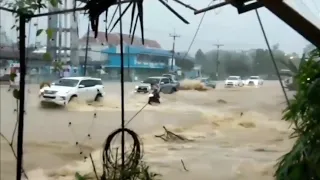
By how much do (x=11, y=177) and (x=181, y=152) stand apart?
513 mm

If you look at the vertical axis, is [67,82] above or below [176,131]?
above

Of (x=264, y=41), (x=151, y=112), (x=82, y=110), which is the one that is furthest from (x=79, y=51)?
(x=264, y=41)

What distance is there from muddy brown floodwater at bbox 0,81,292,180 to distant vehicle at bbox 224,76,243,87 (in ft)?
0.06

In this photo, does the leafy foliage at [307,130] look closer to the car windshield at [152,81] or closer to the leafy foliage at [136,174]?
the leafy foliage at [136,174]

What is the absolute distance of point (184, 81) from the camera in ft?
4.63

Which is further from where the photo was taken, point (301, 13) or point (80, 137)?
point (80, 137)

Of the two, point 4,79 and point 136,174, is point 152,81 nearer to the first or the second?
point 136,174

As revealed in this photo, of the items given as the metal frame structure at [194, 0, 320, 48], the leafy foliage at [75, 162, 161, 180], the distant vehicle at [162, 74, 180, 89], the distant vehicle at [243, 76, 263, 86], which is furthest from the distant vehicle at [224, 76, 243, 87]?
the metal frame structure at [194, 0, 320, 48]

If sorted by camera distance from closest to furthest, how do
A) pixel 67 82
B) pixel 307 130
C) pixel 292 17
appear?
pixel 292 17 → pixel 307 130 → pixel 67 82

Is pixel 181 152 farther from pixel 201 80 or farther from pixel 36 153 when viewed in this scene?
pixel 36 153

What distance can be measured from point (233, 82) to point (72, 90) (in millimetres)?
461

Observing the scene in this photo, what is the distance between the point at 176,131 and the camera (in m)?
1.37

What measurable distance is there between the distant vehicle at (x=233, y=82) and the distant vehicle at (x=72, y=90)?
36cm

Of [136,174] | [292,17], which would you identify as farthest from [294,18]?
[136,174]
